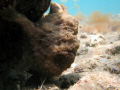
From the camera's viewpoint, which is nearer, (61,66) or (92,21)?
(61,66)

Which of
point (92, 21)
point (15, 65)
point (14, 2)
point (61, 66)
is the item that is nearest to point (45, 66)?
point (61, 66)

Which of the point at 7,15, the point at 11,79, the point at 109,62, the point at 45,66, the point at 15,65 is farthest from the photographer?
the point at 109,62

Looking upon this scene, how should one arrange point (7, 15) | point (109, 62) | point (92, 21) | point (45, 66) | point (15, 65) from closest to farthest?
point (7, 15), point (45, 66), point (15, 65), point (109, 62), point (92, 21)

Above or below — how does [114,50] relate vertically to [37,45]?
below

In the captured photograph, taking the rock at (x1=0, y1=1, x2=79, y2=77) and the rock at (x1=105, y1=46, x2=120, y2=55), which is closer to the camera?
the rock at (x1=0, y1=1, x2=79, y2=77)

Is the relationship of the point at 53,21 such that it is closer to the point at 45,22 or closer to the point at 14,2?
the point at 45,22

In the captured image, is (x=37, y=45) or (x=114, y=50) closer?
(x=37, y=45)

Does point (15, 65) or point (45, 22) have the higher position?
point (45, 22)

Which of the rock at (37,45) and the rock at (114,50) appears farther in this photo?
the rock at (114,50)

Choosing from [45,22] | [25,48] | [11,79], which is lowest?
[11,79]

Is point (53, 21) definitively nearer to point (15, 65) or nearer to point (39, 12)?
point (39, 12)
